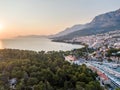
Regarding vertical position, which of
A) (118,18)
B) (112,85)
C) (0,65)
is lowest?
(112,85)

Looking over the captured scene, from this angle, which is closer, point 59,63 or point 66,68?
point 66,68

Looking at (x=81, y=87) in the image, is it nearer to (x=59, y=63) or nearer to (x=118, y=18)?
(x=59, y=63)

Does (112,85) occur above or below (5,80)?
below

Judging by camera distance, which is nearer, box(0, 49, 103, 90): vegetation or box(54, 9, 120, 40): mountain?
box(0, 49, 103, 90): vegetation

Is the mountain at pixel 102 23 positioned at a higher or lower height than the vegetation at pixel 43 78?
higher

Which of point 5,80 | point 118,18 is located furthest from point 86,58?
point 118,18

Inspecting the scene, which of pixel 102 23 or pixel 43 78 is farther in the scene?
pixel 102 23

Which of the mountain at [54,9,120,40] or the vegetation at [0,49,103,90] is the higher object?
the mountain at [54,9,120,40]

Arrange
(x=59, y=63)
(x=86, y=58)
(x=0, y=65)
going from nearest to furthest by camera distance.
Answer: (x=0, y=65) → (x=59, y=63) → (x=86, y=58)

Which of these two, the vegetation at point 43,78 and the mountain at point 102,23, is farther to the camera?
the mountain at point 102,23

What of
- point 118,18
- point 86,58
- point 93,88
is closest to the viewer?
point 93,88

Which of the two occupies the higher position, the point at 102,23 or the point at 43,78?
the point at 102,23
